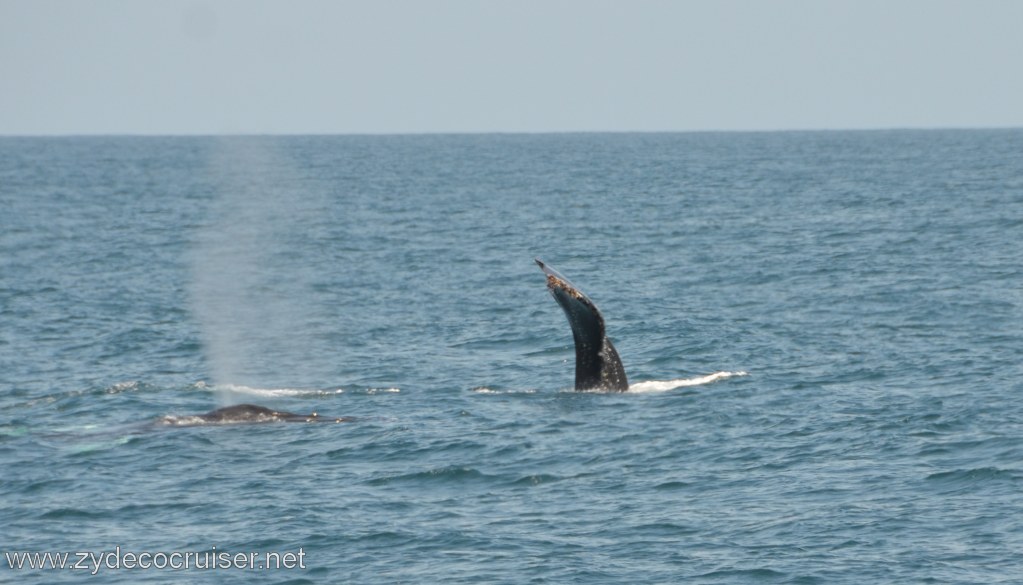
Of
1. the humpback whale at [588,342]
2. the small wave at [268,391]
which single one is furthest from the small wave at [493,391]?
the small wave at [268,391]

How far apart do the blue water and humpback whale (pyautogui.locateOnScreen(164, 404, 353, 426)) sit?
28 centimetres

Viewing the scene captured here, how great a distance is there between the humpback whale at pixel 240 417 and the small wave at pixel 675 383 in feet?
20.7

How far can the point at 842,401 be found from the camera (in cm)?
2788

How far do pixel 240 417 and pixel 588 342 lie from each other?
6.07 m

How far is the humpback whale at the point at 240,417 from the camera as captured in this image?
26031mm

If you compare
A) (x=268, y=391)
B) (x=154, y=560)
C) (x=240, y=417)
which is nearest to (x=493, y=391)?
(x=268, y=391)

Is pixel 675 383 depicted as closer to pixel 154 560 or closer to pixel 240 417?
pixel 240 417

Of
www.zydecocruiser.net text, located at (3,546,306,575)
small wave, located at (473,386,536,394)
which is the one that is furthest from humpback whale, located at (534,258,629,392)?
www.zydecocruiser.net text, located at (3,546,306,575)

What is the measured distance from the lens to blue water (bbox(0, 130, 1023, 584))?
Answer: 19.4 meters

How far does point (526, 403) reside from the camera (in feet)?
92.4

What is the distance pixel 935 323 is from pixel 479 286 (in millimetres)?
16747

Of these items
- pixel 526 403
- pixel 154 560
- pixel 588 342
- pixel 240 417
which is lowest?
pixel 154 560

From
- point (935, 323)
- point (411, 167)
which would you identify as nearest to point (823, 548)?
point (935, 323)

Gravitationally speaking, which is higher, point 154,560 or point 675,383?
point 675,383
